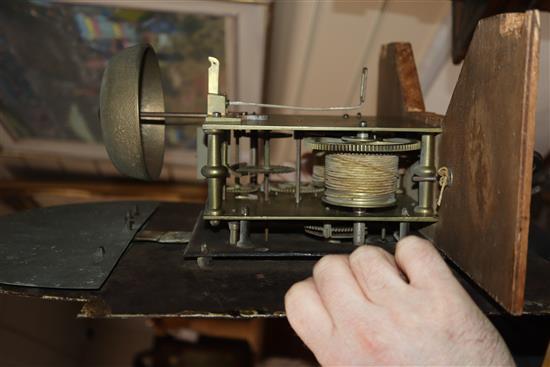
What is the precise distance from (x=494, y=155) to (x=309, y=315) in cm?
49

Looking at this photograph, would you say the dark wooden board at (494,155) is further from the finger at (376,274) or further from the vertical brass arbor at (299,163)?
the finger at (376,274)

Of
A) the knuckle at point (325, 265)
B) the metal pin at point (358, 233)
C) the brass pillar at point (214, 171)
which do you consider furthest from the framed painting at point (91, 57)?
the knuckle at point (325, 265)

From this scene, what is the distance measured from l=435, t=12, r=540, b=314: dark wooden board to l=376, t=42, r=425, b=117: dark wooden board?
33cm

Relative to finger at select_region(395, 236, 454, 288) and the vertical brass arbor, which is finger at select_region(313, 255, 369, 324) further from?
the vertical brass arbor

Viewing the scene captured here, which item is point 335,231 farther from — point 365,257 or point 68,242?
point 68,242

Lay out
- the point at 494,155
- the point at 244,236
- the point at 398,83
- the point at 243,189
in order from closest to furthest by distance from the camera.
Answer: the point at 494,155 → the point at 244,236 → the point at 243,189 → the point at 398,83

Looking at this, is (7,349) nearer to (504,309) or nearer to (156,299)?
(156,299)

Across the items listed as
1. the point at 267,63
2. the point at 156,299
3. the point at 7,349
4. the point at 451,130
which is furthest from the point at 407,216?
the point at 7,349

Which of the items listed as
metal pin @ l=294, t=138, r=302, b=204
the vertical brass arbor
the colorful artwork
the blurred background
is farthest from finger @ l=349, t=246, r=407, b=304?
the colorful artwork

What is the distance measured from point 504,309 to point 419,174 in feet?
1.25

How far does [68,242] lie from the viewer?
1.53 meters

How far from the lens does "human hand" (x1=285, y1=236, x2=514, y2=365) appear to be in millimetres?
930

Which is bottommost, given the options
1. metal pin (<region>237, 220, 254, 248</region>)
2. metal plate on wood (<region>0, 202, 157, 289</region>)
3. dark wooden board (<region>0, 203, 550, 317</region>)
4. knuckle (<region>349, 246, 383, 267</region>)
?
dark wooden board (<region>0, 203, 550, 317</region>)

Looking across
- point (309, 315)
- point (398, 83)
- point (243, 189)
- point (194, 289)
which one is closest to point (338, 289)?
point (309, 315)
